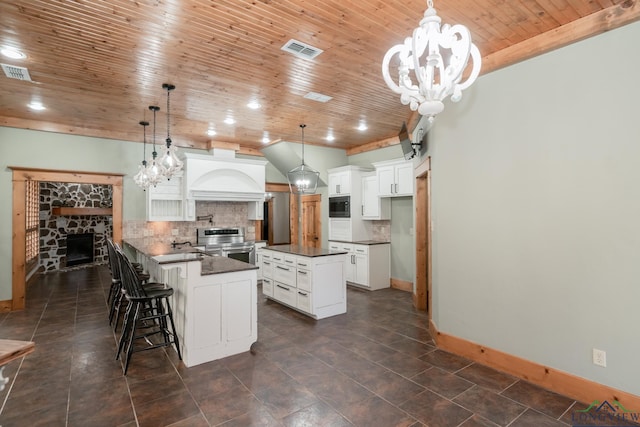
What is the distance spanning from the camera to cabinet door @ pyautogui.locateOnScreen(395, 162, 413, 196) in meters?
5.56

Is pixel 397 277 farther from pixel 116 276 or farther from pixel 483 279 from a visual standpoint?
pixel 116 276

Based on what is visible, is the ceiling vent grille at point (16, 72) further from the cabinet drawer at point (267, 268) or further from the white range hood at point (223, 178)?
the cabinet drawer at point (267, 268)

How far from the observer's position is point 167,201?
6.11 m

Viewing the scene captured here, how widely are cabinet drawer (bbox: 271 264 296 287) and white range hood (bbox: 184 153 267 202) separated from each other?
79.2 inches

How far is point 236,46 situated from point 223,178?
3765 millimetres

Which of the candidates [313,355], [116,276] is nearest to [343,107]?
[313,355]

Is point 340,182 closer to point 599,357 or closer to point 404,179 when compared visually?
point 404,179

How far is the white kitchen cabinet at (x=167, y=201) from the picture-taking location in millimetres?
5840

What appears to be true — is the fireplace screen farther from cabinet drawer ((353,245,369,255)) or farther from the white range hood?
cabinet drawer ((353,245,369,255))

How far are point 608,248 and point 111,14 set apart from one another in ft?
13.1

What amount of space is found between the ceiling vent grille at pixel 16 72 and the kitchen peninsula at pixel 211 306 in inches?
91.2

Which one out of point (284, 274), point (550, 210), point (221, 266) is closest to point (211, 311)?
point (221, 266)

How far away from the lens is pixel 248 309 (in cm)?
336

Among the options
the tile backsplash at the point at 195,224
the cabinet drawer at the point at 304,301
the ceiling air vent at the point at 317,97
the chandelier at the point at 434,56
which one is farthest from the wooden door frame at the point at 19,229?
the chandelier at the point at 434,56
